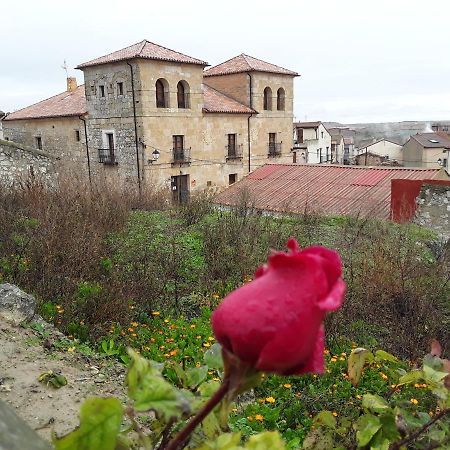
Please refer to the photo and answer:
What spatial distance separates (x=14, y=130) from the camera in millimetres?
22844

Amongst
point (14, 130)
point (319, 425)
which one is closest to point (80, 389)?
point (319, 425)

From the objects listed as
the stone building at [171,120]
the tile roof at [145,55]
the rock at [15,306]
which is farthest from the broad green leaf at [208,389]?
the tile roof at [145,55]

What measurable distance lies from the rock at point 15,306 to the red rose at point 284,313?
3.60 metres

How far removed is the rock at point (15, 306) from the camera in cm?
372

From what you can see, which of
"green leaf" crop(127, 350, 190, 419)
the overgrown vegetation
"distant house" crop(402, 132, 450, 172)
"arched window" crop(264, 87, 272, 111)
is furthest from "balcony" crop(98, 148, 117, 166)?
"distant house" crop(402, 132, 450, 172)

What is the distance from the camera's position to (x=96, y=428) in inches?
24.4

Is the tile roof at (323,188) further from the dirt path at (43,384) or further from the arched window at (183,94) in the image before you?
the dirt path at (43,384)

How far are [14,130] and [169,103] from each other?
9.52 metres

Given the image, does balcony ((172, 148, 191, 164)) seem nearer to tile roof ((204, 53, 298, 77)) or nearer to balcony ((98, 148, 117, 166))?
balcony ((98, 148, 117, 166))

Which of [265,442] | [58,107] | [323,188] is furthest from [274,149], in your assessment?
[265,442]

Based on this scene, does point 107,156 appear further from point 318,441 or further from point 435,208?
point 318,441

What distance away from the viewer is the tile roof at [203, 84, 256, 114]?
20172 mm

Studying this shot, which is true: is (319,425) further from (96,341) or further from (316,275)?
(96,341)

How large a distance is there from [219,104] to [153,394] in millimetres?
21040
